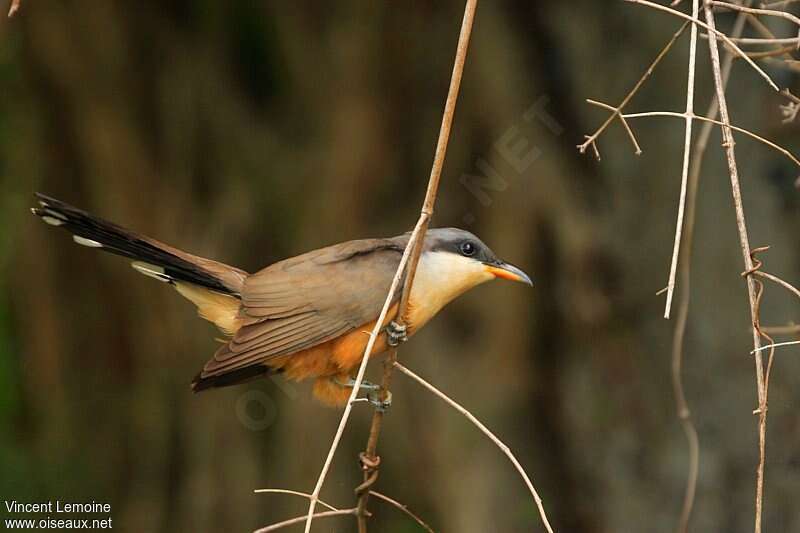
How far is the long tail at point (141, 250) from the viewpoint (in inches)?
96.6

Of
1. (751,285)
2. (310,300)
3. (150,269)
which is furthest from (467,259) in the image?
(751,285)

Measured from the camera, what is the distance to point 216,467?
454cm

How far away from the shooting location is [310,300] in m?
2.58

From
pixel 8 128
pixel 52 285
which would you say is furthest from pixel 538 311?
pixel 8 128

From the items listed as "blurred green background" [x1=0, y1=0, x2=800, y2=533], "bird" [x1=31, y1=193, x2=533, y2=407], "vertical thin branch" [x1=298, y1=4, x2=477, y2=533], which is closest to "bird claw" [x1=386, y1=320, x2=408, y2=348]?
"bird" [x1=31, y1=193, x2=533, y2=407]

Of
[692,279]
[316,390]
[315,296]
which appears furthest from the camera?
[692,279]

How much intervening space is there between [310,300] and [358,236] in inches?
67.7

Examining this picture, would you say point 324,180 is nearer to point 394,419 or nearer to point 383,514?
point 394,419

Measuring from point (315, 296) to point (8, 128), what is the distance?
96.2 inches

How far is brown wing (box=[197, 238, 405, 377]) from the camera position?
249 cm

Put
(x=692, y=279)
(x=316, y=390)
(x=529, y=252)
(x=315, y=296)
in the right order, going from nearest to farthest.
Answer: (x=315, y=296) < (x=316, y=390) < (x=692, y=279) < (x=529, y=252)

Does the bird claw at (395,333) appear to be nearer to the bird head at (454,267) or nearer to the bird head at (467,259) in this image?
the bird head at (454,267)

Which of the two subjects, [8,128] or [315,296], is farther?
[8,128]

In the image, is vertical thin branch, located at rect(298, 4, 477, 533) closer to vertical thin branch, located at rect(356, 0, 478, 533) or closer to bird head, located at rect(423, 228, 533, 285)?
vertical thin branch, located at rect(356, 0, 478, 533)
